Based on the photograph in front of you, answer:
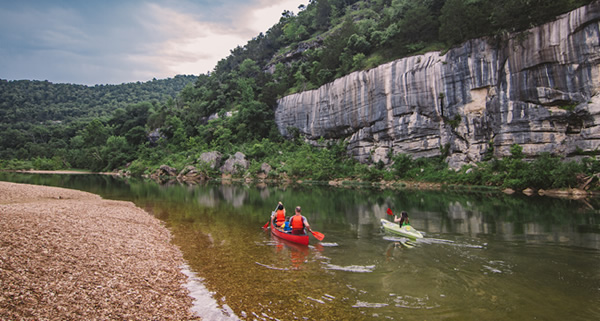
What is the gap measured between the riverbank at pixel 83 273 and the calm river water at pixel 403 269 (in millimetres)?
754

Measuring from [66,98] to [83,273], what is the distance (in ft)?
554

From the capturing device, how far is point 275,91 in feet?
212

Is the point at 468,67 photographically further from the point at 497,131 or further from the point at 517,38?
the point at 497,131

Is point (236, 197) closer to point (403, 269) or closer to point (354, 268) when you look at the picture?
point (354, 268)

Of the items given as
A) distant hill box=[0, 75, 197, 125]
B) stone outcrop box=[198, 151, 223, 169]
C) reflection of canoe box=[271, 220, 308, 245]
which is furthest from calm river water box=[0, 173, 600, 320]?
distant hill box=[0, 75, 197, 125]

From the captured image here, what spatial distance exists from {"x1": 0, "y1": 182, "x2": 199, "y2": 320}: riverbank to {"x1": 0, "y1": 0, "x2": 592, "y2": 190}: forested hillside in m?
36.9

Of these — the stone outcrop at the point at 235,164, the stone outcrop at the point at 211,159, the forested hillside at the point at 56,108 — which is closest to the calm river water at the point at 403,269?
the stone outcrop at the point at 235,164

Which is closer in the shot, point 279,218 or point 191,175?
point 279,218

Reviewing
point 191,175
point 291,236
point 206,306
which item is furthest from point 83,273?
point 191,175

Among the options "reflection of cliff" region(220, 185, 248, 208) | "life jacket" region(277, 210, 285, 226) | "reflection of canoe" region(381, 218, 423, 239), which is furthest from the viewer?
"reflection of cliff" region(220, 185, 248, 208)

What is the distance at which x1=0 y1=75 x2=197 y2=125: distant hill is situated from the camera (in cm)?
11706

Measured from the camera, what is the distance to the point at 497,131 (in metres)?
34.8

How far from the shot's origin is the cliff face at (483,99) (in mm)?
29609

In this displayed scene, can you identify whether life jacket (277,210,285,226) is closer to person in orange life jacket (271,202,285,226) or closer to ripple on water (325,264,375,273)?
person in orange life jacket (271,202,285,226)
